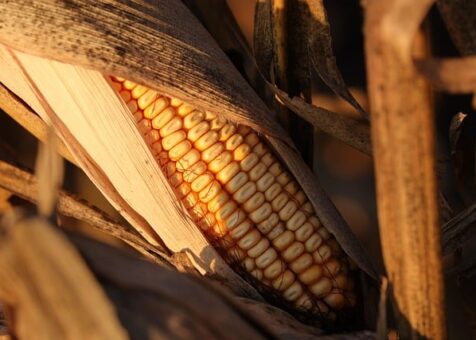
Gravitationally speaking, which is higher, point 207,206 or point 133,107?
point 133,107

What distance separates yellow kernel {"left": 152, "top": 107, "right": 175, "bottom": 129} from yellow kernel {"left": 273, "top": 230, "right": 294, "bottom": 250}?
8.3 inches

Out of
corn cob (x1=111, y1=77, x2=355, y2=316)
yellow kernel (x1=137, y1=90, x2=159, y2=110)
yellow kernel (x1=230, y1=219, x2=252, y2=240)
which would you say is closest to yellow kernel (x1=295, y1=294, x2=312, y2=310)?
corn cob (x1=111, y1=77, x2=355, y2=316)

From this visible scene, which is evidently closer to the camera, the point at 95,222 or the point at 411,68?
the point at 411,68

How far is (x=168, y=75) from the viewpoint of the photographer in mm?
835

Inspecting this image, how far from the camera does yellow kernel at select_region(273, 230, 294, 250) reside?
890mm

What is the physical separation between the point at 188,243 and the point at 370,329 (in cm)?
27

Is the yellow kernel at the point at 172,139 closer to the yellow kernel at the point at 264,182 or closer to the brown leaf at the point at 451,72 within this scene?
the yellow kernel at the point at 264,182

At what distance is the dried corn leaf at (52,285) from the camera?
19.3 inches

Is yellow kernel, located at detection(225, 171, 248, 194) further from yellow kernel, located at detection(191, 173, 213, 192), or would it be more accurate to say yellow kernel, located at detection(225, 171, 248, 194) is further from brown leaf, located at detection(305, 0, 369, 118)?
brown leaf, located at detection(305, 0, 369, 118)

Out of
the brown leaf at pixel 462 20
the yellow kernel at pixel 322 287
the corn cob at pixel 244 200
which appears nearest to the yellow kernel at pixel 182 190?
the corn cob at pixel 244 200

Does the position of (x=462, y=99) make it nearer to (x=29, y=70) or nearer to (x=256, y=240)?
(x=256, y=240)

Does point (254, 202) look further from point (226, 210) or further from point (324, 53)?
point (324, 53)

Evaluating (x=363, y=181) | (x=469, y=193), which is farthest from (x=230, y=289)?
(x=363, y=181)

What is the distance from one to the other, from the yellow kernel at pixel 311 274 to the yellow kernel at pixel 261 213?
0.29 feet
